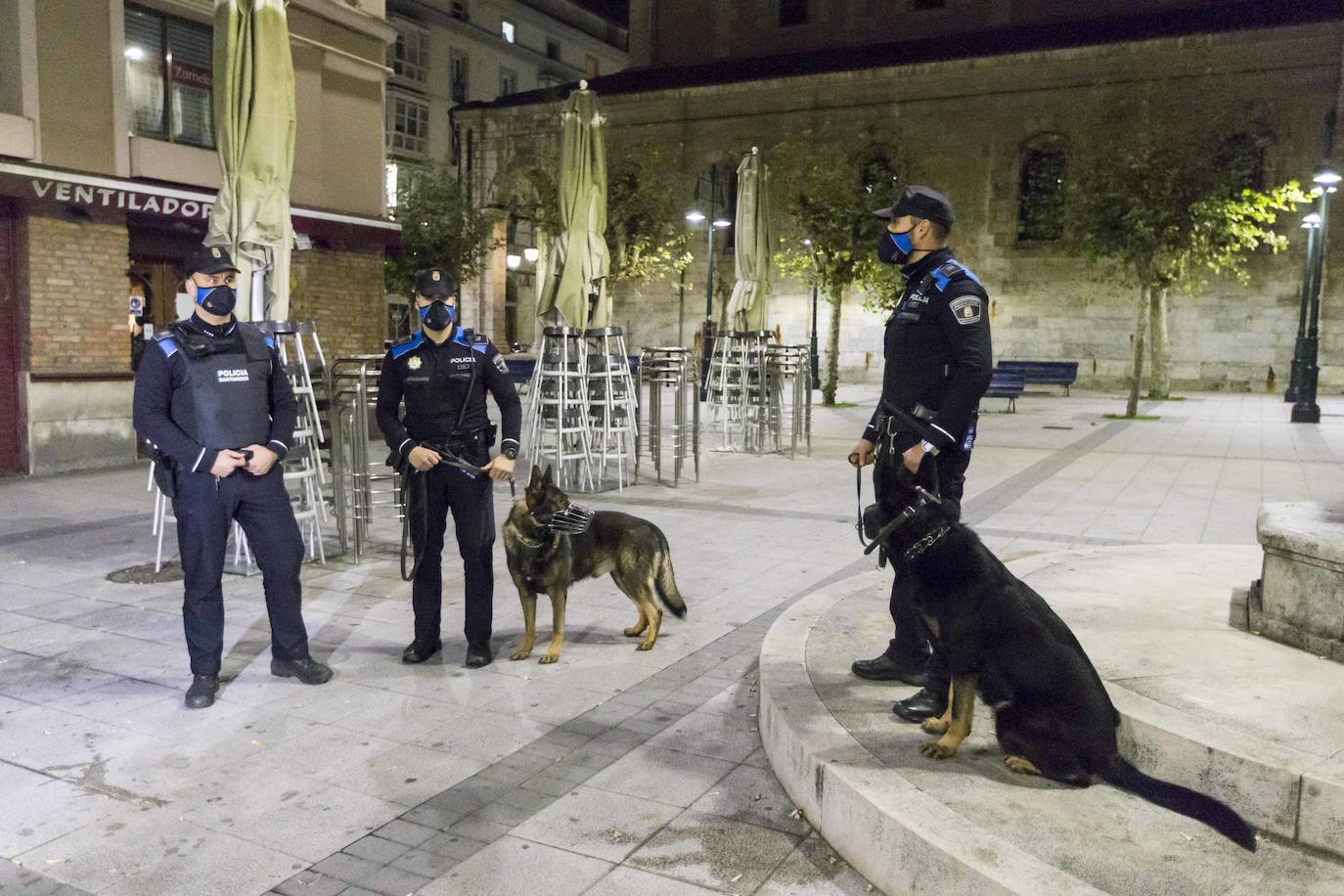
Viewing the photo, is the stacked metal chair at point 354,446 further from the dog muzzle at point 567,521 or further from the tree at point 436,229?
the tree at point 436,229

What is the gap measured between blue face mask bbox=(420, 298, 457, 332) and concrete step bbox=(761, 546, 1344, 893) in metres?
2.27

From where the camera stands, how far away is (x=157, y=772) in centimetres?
399

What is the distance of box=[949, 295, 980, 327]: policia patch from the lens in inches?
157

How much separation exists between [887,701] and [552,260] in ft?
25.9

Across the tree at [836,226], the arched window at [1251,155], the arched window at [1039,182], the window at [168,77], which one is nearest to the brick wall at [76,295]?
the window at [168,77]

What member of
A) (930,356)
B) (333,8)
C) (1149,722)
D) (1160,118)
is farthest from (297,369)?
(1160,118)

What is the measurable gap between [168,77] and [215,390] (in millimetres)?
11032

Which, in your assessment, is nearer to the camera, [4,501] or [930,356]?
[930,356]

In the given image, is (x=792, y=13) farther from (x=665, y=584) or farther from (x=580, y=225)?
(x=665, y=584)

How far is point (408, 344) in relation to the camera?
206 inches

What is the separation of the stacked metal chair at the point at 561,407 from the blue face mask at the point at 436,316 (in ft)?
17.3

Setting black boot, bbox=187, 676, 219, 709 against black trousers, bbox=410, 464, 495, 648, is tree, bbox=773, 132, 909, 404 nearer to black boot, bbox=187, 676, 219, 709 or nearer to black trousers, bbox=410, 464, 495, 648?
black trousers, bbox=410, 464, 495, 648

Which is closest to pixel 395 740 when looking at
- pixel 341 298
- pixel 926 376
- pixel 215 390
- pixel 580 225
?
pixel 215 390

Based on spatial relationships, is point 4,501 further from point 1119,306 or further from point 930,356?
point 1119,306
